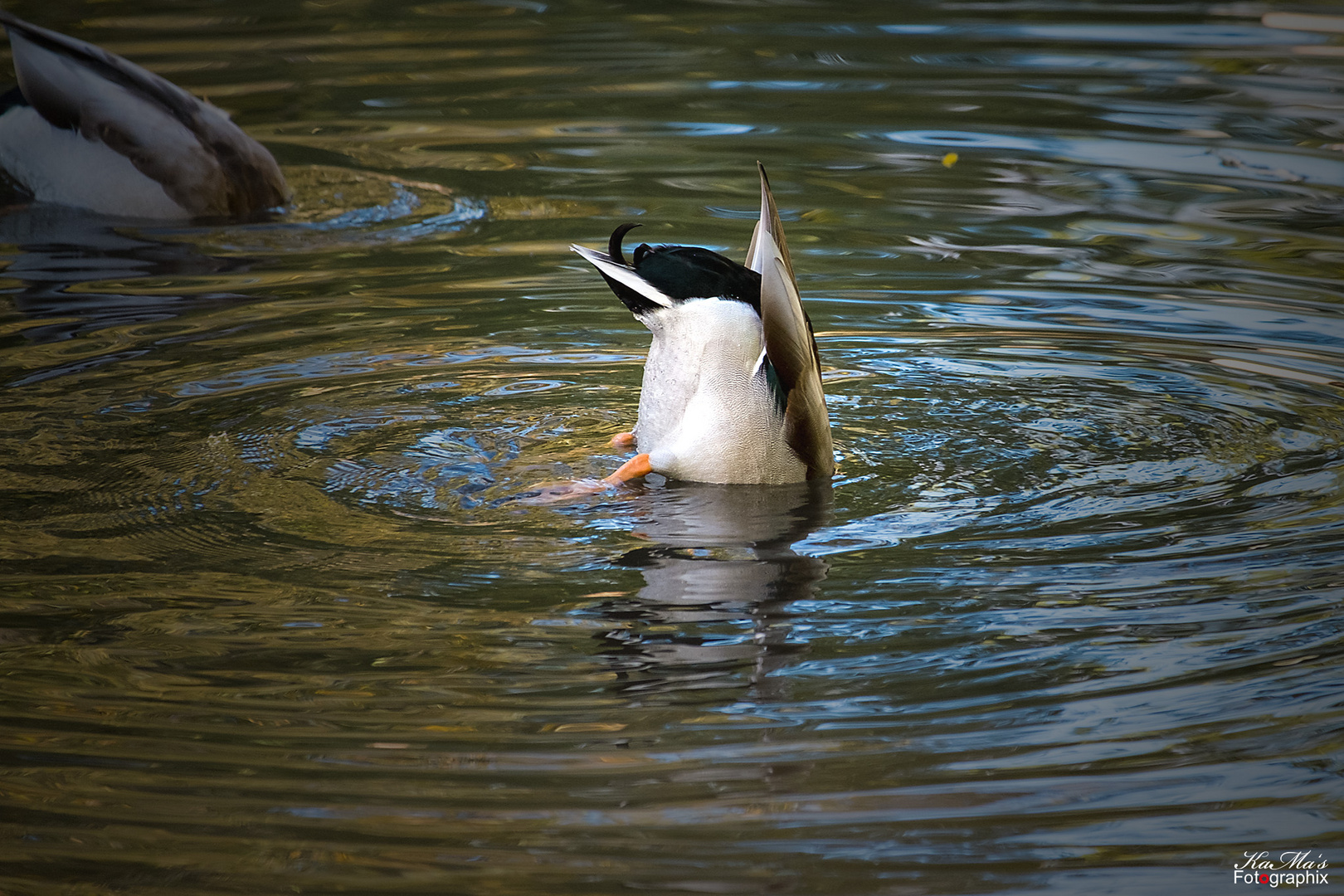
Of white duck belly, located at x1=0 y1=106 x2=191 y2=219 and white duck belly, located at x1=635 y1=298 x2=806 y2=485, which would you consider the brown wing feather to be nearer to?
white duck belly, located at x1=635 y1=298 x2=806 y2=485

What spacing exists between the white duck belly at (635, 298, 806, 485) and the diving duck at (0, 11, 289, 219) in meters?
4.29

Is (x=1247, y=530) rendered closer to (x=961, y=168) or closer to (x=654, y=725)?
(x=654, y=725)

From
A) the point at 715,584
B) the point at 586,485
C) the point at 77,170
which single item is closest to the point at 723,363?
the point at 586,485

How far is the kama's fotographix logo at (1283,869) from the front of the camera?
9.61 feet

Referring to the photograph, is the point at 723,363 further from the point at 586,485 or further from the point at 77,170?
the point at 77,170

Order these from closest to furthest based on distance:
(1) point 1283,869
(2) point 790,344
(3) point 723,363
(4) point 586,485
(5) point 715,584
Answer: (1) point 1283,869, (5) point 715,584, (2) point 790,344, (3) point 723,363, (4) point 586,485

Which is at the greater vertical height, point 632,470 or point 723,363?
point 723,363

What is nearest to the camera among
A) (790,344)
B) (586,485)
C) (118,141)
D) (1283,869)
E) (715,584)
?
(1283,869)

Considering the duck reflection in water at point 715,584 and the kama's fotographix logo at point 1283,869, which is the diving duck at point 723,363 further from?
the kama's fotographix logo at point 1283,869

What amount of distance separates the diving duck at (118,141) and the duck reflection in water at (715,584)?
4432 millimetres

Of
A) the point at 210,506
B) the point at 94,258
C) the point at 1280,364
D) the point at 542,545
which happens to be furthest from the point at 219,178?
the point at 1280,364

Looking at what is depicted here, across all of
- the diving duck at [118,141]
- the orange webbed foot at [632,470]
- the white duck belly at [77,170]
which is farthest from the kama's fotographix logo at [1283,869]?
the white duck belly at [77,170]

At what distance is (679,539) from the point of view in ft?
15.1

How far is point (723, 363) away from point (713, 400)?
0.44ft
